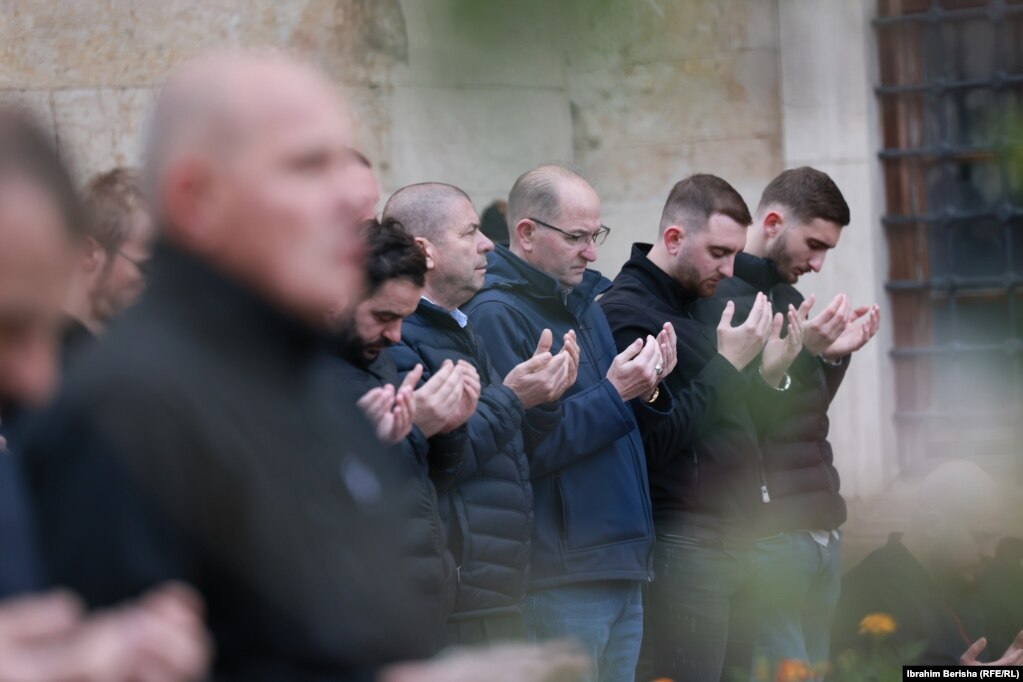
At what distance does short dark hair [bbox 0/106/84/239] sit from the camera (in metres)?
1.30

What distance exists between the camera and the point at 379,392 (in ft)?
9.90

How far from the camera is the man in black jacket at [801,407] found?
4828 millimetres

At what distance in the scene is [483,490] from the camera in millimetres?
3598

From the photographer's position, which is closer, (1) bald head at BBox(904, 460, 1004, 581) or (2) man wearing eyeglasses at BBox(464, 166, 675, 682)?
(2) man wearing eyeglasses at BBox(464, 166, 675, 682)

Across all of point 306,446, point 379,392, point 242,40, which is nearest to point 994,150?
point 306,446

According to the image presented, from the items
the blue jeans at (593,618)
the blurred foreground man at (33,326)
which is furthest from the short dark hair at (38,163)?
the blue jeans at (593,618)

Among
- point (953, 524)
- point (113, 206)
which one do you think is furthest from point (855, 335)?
point (113, 206)

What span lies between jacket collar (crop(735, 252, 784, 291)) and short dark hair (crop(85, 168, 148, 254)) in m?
2.53

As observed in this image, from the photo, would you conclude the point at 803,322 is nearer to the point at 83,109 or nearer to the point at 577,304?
the point at 577,304

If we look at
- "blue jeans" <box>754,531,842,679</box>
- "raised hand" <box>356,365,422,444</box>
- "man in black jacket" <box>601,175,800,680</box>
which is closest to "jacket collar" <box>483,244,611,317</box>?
"man in black jacket" <box>601,175,800,680</box>

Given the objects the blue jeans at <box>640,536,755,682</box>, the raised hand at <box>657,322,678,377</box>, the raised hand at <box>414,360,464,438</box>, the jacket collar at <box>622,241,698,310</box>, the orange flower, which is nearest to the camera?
the orange flower

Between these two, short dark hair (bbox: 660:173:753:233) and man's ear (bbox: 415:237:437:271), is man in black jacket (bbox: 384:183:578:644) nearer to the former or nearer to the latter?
man's ear (bbox: 415:237:437:271)

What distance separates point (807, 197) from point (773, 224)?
0.46ft

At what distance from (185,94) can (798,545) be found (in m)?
3.82
